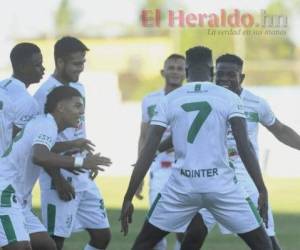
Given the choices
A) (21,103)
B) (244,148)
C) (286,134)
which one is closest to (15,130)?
(21,103)

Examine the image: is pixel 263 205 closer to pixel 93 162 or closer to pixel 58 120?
pixel 93 162

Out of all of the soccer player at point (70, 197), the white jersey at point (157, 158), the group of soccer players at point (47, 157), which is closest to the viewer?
the group of soccer players at point (47, 157)

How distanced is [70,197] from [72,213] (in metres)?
0.35

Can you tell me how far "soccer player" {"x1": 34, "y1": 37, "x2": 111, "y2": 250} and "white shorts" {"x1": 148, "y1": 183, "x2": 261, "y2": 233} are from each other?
5.57ft

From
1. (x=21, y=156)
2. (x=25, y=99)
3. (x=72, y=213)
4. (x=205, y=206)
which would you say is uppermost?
(x=25, y=99)

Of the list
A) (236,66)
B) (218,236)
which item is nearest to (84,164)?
(236,66)

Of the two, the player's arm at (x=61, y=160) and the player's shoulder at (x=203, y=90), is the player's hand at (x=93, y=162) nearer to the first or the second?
the player's arm at (x=61, y=160)

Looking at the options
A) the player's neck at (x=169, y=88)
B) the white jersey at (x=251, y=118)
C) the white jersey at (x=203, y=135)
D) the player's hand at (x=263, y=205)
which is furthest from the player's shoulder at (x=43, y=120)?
the player's neck at (x=169, y=88)

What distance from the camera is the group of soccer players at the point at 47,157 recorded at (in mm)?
9172

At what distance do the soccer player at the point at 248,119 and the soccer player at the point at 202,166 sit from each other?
1664 mm

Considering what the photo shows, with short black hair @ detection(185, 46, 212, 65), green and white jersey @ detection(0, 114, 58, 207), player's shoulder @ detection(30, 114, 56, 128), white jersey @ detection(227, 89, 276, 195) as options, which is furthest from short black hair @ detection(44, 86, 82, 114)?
white jersey @ detection(227, 89, 276, 195)

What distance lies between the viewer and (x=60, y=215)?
10.8 metres

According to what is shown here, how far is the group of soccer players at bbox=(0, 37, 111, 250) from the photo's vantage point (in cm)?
917

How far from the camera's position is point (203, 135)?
8945 millimetres
